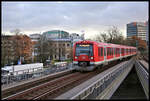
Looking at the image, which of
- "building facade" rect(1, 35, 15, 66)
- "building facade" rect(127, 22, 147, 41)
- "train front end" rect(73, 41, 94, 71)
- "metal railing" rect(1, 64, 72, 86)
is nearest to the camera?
"metal railing" rect(1, 64, 72, 86)

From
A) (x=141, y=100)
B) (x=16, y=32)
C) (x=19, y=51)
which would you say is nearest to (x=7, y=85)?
(x=141, y=100)

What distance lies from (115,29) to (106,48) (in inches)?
1465

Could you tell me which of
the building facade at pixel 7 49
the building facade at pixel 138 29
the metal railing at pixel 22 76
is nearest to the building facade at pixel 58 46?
the building facade at pixel 7 49

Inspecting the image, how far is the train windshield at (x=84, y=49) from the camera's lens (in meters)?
17.3

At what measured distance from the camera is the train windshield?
56.7 feet

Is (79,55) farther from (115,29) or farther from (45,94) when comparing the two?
(115,29)

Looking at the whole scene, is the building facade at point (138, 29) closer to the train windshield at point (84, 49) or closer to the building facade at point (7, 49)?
the building facade at point (7, 49)

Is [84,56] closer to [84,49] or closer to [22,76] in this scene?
[84,49]

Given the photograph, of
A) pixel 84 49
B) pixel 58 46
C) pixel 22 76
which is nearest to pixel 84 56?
pixel 84 49

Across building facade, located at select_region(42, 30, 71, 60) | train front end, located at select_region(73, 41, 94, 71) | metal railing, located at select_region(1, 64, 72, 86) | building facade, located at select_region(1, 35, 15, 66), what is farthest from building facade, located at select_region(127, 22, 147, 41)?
metal railing, located at select_region(1, 64, 72, 86)

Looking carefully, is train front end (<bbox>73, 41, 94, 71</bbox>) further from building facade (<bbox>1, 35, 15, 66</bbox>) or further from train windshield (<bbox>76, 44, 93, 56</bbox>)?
building facade (<bbox>1, 35, 15, 66</bbox>)

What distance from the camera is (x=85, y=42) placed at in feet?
57.7

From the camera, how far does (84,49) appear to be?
688 inches

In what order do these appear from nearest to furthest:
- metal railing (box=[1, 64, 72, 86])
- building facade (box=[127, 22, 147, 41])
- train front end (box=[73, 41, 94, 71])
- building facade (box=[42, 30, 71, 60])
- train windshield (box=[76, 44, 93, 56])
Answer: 1. metal railing (box=[1, 64, 72, 86])
2. train front end (box=[73, 41, 94, 71])
3. train windshield (box=[76, 44, 93, 56])
4. building facade (box=[42, 30, 71, 60])
5. building facade (box=[127, 22, 147, 41])
